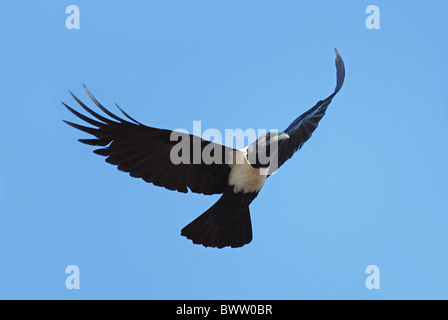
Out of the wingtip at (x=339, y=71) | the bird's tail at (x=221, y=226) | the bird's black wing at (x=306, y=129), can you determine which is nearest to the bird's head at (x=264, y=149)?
the bird's black wing at (x=306, y=129)

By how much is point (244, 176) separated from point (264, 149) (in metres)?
0.36

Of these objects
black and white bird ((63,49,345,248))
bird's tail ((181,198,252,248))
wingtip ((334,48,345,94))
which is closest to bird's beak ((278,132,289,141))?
black and white bird ((63,49,345,248))

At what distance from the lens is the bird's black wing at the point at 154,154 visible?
6.87m

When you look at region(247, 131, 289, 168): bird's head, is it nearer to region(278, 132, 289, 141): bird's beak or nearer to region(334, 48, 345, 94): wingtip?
region(278, 132, 289, 141): bird's beak

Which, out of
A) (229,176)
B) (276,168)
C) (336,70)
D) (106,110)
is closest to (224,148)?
(229,176)

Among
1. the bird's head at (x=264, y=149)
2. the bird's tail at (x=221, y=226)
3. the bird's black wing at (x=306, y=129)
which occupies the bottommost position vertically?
the bird's tail at (x=221, y=226)

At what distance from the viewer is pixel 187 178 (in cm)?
729

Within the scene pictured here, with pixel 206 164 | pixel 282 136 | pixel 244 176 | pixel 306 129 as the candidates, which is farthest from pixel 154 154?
pixel 306 129

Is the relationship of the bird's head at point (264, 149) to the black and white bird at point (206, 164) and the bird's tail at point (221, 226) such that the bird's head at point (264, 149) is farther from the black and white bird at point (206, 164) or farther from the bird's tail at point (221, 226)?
the bird's tail at point (221, 226)

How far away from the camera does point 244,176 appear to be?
23.4 ft

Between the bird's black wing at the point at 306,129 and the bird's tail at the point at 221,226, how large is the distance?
0.62 meters

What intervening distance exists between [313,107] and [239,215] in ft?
4.74

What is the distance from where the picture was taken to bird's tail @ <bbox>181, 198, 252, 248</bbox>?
7.39 m

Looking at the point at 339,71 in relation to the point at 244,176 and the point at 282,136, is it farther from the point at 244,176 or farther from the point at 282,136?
the point at 244,176
